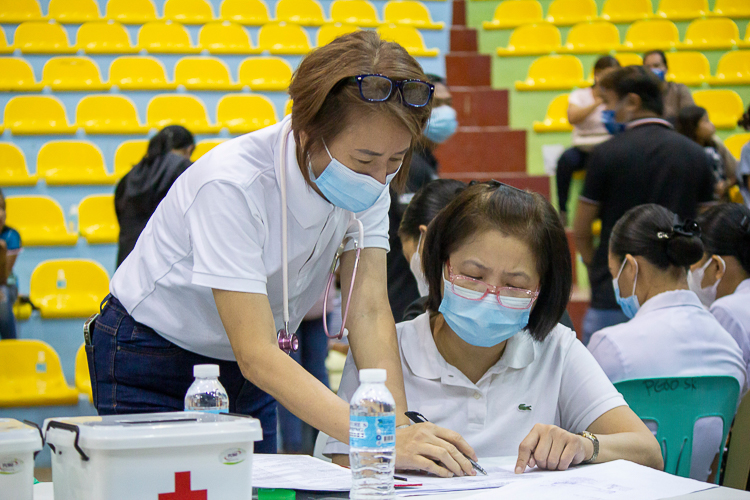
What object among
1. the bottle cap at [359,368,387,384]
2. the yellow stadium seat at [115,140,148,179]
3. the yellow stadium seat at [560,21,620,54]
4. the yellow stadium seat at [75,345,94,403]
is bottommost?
the yellow stadium seat at [75,345,94,403]

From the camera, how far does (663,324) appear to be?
1.96 m

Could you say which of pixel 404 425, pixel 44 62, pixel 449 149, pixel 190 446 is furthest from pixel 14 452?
pixel 44 62

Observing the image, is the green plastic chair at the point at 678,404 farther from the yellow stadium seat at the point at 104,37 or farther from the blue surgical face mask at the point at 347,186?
the yellow stadium seat at the point at 104,37

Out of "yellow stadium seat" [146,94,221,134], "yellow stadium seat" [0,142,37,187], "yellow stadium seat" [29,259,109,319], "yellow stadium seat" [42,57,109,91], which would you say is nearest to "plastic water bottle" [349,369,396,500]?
"yellow stadium seat" [29,259,109,319]

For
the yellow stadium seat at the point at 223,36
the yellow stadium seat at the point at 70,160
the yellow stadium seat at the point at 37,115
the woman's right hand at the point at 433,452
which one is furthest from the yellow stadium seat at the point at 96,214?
the woman's right hand at the point at 433,452

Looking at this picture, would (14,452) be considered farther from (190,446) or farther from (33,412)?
(33,412)

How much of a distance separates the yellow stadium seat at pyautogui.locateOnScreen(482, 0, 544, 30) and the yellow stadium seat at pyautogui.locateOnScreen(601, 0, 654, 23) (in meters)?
0.63

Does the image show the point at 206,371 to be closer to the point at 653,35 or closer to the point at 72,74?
the point at 72,74

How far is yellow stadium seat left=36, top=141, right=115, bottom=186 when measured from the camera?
5.18 m

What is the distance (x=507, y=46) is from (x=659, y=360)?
17.8 ft

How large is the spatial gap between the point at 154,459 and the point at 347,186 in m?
0.63

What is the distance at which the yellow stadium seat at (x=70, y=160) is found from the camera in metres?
5.18

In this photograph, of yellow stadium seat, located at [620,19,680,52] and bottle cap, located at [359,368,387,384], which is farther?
yellow stadium seat, located at [620,19,680,52]

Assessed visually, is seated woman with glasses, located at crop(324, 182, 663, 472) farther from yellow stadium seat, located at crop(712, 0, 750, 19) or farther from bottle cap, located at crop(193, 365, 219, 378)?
yellow stadium seat, located at crop(712, 0, 750, 19)
